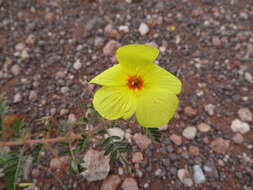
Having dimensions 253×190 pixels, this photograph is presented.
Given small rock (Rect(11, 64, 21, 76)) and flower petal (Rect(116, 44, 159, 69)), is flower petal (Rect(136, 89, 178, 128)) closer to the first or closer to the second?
flower petal (Rect(116, 44, 159, 69))

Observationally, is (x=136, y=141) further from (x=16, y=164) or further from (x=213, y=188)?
(x=16, y=164)

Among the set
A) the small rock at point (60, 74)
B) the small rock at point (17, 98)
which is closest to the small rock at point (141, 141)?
the small rock at point (60, 74)

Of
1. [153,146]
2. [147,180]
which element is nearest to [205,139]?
[153,146]

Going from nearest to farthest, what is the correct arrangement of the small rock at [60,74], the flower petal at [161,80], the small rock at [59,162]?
the flower petal at [161,80], the small rock at [59,162], the small rock at [60,74]

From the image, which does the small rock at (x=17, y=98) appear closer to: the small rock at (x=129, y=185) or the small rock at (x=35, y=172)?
the small rock at (x=35, y=172)

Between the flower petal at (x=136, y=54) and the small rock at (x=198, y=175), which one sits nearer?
the flower petal at (x=136, y=54)

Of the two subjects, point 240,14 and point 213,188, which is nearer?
point 213,188
